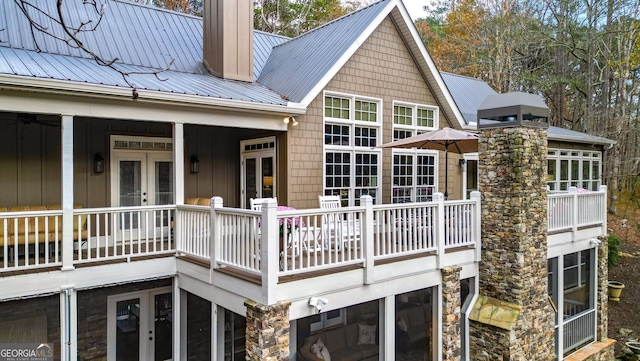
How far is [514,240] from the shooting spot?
7375mm

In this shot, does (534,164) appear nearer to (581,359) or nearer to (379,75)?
(379,75)

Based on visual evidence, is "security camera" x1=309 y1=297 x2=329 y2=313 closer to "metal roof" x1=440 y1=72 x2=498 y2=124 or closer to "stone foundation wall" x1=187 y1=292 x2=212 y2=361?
"stone foundation wall" x1=187 y1=292 x2=212 y2=361

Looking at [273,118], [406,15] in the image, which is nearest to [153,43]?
[273,118]

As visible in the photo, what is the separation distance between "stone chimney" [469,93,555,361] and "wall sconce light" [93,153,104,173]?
7.30 meters

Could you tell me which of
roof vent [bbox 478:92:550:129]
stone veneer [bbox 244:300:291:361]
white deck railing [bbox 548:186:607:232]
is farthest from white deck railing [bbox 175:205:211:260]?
white deck railing [bbox 548:186:607:232]

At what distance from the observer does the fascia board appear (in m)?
8.42

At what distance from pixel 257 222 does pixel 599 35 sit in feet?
71.2

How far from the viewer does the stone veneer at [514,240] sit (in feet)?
24.2

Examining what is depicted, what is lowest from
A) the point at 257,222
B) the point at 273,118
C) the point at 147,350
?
the point at 147,350

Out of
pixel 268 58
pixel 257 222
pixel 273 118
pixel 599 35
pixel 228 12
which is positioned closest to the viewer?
pixel 257 222

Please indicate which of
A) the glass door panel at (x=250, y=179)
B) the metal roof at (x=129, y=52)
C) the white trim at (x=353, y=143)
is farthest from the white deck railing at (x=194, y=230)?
the white trim at (x=353, y=143)

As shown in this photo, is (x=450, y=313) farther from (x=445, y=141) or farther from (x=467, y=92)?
(x=467, y=92)

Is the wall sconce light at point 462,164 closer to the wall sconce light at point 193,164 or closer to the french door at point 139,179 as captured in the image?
the wall sconce light at point 193,164

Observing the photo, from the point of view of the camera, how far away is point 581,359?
9.46 metres
